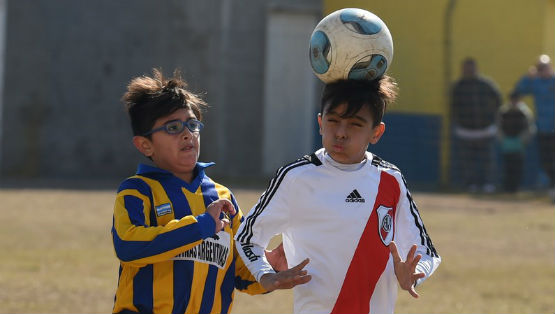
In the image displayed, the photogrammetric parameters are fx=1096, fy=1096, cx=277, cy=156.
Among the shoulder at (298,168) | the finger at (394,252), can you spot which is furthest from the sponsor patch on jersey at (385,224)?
the shoulder at (298,168)

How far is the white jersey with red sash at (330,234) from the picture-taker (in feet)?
13.0

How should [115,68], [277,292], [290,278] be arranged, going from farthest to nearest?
[115,68]
[277,292]
[290,278]

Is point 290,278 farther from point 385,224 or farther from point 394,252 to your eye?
point 385,224

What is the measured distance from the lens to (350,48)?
157 inches

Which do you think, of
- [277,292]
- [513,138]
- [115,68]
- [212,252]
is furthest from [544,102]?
[212,252]

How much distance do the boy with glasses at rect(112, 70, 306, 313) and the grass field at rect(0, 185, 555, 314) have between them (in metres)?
3.15

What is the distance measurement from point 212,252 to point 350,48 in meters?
0.96

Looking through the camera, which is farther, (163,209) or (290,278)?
(163,209)

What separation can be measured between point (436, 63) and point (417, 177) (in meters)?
2.06

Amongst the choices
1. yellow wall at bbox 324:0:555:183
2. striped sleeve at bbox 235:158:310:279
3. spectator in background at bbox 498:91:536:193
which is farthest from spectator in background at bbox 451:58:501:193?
striped sleeve at bbox 235:158:310:279

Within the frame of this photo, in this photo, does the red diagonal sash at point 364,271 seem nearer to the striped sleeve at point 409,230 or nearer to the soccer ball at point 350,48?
the striped sleeve at point 409,230

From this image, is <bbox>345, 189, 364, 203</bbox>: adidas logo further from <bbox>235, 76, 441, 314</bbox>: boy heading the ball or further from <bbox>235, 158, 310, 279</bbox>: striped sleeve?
<bbox>235, 158, 310, 279</bbox>: striped sleeve

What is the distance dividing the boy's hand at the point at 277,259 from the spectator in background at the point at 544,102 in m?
13.4

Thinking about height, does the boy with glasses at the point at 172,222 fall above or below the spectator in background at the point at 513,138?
above
